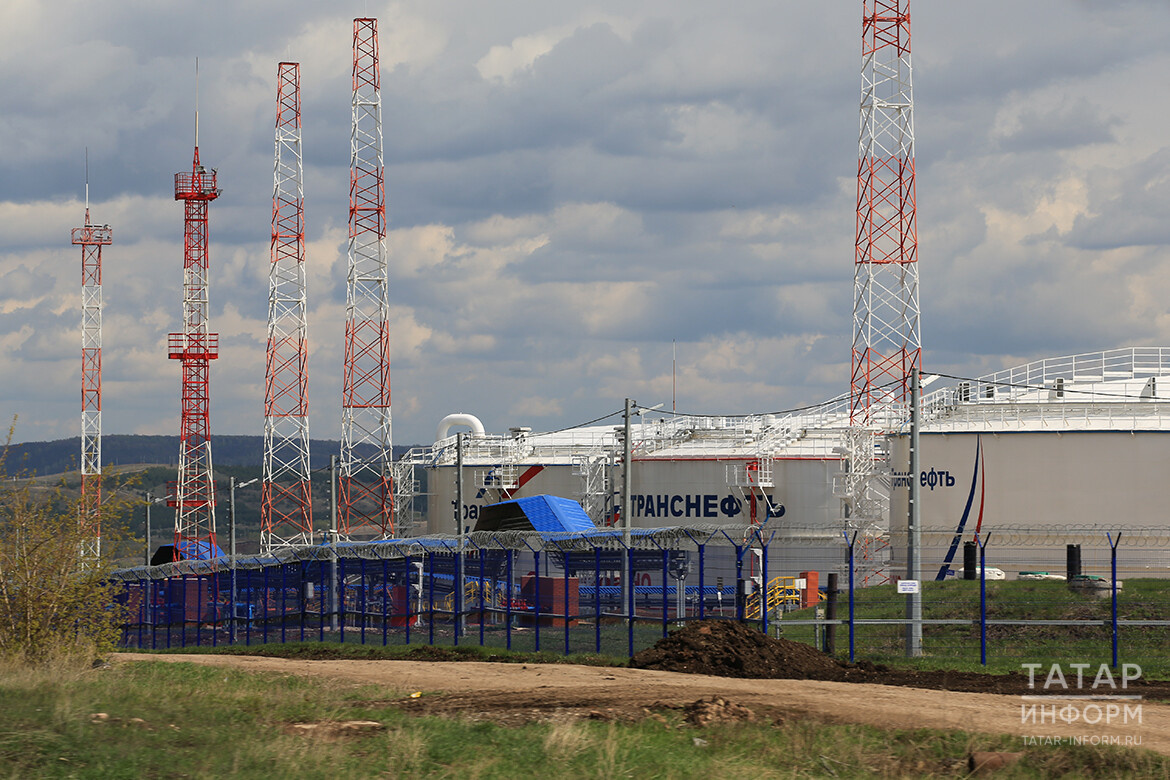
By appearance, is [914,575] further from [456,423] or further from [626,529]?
[456,423]

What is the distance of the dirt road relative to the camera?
60.1 ft

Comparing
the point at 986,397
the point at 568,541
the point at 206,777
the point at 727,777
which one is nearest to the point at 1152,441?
the point at 986,397

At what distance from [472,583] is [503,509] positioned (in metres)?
4.42

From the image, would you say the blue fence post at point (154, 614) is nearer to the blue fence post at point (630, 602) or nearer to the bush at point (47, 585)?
the blue fence post at point (630, 602)

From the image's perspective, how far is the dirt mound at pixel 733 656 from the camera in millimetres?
25578

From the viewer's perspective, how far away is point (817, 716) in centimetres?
1875

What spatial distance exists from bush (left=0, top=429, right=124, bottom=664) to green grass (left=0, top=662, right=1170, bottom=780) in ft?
14.9

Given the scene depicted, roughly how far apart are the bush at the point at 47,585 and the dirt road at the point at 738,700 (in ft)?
12.7

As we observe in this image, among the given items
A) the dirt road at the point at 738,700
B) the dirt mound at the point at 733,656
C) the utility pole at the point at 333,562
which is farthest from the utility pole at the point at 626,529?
the utility pole at the point at 333,562

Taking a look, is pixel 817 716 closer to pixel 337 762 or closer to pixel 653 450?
pixel 337 762

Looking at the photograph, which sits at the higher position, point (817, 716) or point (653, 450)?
point (653, 450)

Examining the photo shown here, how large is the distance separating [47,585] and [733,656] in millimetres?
13125

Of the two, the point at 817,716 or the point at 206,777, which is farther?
the point at 817,716

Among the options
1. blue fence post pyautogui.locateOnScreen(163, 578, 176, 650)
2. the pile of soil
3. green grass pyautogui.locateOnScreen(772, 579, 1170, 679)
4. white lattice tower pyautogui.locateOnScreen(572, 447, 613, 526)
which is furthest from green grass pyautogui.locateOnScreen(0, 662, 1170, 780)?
white lattice tower pyautogui.locateOnScreen(572, 447, 613, 526)
